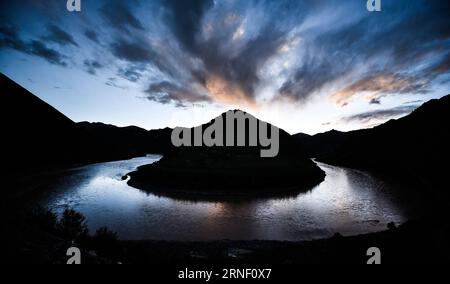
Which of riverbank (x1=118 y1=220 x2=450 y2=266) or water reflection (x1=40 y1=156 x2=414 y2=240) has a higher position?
riverbank (x1=118 y1=220 x2=450 y2=266)

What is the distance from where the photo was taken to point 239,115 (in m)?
116

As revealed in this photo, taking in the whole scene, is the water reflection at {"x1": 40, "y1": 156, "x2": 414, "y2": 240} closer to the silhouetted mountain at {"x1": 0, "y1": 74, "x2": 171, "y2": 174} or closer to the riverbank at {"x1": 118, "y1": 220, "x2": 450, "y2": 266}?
the riverbank at {"x1": 118, "y1": 220, "x2": 450, "y2": 266}

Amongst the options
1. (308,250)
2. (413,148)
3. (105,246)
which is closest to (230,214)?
(308,250)

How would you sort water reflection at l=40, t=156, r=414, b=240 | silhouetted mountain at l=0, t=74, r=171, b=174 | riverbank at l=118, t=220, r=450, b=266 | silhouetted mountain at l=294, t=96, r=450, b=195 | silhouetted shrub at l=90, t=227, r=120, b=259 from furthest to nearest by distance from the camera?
1. silhouetted mountain at l=0, t=74, r=171, b=174
2. silhouetted mountain at l=294, t=96, r=450, b=195
3. water reflection at l=40, t=156, r=414, b=240
4. riverbank at l=118, t=220, r=450, b=266
5. silhouetted shrub at l=90, t=227, r=120, b=259

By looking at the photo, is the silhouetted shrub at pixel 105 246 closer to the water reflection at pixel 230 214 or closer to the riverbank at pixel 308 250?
the riverbank at pixel 308 250

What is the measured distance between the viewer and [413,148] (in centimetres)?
7000

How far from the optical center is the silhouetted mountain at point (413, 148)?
5091cm

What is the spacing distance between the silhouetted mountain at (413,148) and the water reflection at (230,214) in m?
22.5

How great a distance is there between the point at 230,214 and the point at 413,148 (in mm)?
71072

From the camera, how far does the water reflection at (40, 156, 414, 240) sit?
19178mm

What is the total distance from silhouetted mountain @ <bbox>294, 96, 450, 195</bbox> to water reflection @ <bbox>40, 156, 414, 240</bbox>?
2253 centimetres

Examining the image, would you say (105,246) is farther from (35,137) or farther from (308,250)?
Result: (35,137)

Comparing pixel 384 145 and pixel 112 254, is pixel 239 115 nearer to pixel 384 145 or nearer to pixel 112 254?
pixel 384 145

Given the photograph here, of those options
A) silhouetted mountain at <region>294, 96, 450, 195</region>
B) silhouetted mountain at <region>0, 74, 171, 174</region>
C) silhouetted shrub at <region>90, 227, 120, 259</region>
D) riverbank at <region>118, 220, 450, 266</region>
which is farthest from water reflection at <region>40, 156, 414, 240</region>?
silhouetted mountain at <region>0, 74, 171, 174</region>
